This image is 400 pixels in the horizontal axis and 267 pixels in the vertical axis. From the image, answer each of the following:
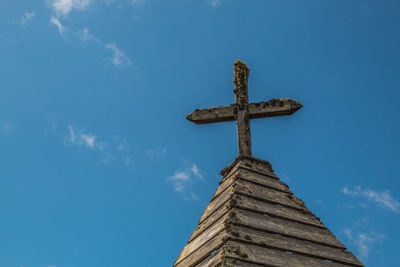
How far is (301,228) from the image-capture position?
4.56 metres

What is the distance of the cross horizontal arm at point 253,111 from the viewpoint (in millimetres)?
6480

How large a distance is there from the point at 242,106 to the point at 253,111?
8.4 inches

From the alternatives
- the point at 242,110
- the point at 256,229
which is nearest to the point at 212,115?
the point at 242,110

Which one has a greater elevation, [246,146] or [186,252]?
[246,146]

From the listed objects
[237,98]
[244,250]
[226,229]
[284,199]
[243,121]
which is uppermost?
[237,98]

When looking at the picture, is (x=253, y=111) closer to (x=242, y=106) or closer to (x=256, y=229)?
(x=242, y=106)

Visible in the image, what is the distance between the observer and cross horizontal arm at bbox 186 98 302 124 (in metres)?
6.48

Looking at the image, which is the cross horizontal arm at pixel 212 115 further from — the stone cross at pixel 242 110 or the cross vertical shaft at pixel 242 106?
the cross vertical shaft at pixel 242 106

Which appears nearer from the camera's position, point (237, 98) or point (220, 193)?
point (220, 193)

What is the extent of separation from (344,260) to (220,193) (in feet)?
5.86

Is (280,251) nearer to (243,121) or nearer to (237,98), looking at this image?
(243,121)

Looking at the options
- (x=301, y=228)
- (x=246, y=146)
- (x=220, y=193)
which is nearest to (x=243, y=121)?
(x=246, y=146)

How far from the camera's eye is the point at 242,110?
21.2ft

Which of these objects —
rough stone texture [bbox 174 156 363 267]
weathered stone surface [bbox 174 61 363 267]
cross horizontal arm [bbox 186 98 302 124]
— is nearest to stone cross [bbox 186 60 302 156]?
cross horizontal arm [bbox 186 98 302 124]
